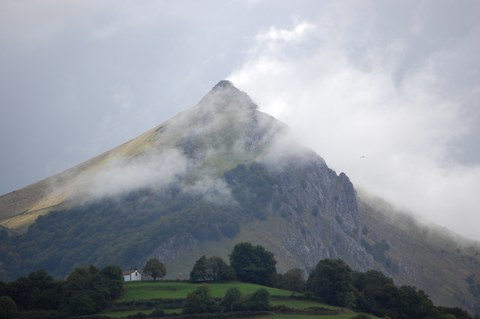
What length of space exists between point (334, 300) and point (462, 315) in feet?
95.2

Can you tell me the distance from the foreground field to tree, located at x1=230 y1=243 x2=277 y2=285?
409 inches

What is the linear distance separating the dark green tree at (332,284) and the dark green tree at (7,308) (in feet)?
224

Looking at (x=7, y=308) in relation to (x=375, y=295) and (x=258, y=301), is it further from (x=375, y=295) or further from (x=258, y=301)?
(x=375, y=295)

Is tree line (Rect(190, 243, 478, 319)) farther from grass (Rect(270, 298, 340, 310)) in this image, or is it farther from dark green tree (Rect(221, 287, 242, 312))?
dark green tree (Rect(221, 287, 242, 312))

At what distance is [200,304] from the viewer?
130500mm

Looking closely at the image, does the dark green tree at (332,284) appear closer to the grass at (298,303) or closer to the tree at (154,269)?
the grass at (298,303)

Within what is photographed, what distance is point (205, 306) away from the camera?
130375mm

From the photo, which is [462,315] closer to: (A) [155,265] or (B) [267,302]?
(B) [267,302]

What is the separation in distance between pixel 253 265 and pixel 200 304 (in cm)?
4230

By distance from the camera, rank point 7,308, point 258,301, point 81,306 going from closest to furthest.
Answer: point 7,308 < point 81,306 < point 258,301

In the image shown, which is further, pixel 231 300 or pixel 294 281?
pixel 294 281

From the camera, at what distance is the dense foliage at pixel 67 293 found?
131625mm

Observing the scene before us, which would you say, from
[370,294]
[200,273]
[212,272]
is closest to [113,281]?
[200,273]

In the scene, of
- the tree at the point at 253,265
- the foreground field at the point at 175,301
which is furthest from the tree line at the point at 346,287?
the foreground field at the point at 175,301
